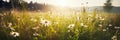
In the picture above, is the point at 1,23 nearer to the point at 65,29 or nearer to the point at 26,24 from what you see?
the point at 26,24

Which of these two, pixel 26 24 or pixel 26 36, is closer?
pixel 26 36

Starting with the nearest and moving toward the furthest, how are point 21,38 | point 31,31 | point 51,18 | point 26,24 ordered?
point 21,38
point 31,31
point 26,24
point 51,18

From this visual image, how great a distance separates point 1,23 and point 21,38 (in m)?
0.81

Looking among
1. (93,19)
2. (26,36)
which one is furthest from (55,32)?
(93,19)

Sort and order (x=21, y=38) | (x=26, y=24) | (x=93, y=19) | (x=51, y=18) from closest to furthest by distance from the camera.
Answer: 1. (x=21, y=38)
2. (x=26, y=24)
3. (x=51, y=18)
4. (x=93, y=19)

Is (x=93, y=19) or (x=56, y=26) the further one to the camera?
(x=93, y=19)

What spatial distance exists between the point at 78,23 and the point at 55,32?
32.5 inches

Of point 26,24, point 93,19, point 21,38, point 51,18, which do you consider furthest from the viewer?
point 93,19

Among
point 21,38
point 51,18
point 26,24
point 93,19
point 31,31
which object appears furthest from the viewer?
point 93,19

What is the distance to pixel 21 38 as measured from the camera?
5.55 m

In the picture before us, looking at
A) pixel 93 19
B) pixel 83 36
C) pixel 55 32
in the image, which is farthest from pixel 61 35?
pixel 93 19

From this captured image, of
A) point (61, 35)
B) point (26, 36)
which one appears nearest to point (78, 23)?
point (61, 35)

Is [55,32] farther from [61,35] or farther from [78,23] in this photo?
[78,23]

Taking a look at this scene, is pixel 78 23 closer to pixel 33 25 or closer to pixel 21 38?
pixel 33 25
